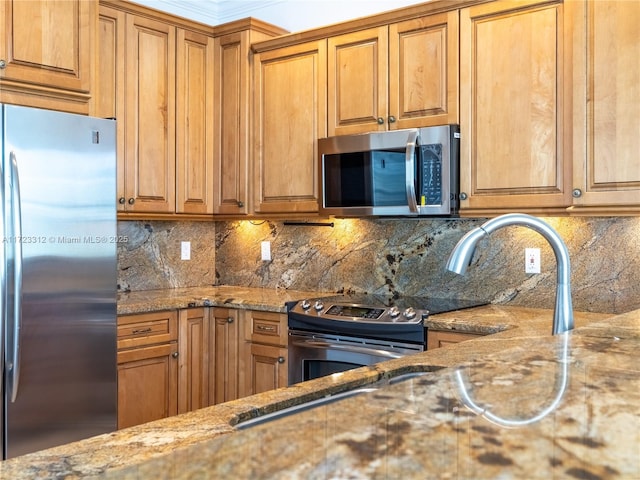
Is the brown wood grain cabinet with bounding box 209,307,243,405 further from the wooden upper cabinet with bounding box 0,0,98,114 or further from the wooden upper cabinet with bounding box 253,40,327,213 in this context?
the wooden upper cabinet with bounding box 0,0,98,114

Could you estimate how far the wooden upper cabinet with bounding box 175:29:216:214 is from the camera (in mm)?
3936

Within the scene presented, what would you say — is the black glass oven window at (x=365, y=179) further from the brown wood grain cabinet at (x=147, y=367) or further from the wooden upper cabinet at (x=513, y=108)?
the brown wood grain cabinet at (x=147, y=367)

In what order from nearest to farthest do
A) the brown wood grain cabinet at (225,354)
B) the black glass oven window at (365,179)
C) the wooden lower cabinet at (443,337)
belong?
the wooden lower cabinet at (443,337)
the black glass oven window at (365,179)
the brown wood grain cabinet at (225,354)

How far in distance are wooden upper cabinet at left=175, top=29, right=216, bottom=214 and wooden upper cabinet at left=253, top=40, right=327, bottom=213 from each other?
1.12ft

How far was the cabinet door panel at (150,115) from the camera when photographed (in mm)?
3674

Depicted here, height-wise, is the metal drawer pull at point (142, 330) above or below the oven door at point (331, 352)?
above

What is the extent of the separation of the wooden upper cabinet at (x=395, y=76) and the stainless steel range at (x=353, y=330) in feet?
2.96

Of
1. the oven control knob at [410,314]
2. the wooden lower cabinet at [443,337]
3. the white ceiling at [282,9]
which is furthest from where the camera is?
the white ceiling at [282,9]

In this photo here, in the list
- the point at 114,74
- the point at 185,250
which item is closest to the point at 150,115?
the point at 114,74

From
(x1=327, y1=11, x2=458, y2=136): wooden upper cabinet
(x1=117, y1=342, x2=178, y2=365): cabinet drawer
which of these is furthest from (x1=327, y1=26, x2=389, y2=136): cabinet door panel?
(x1=117, y1=342, x2=178, y2=365): cabinet drawer

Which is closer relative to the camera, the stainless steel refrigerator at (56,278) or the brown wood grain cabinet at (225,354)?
the stainless steel refrigerator at (56,278)

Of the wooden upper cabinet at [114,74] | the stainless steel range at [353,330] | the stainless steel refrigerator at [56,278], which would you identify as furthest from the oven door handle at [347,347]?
the wooden upper cabinet at [114,74]

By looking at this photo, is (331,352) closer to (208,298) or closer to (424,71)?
(208,298)

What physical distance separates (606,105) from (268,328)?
1.95 m
